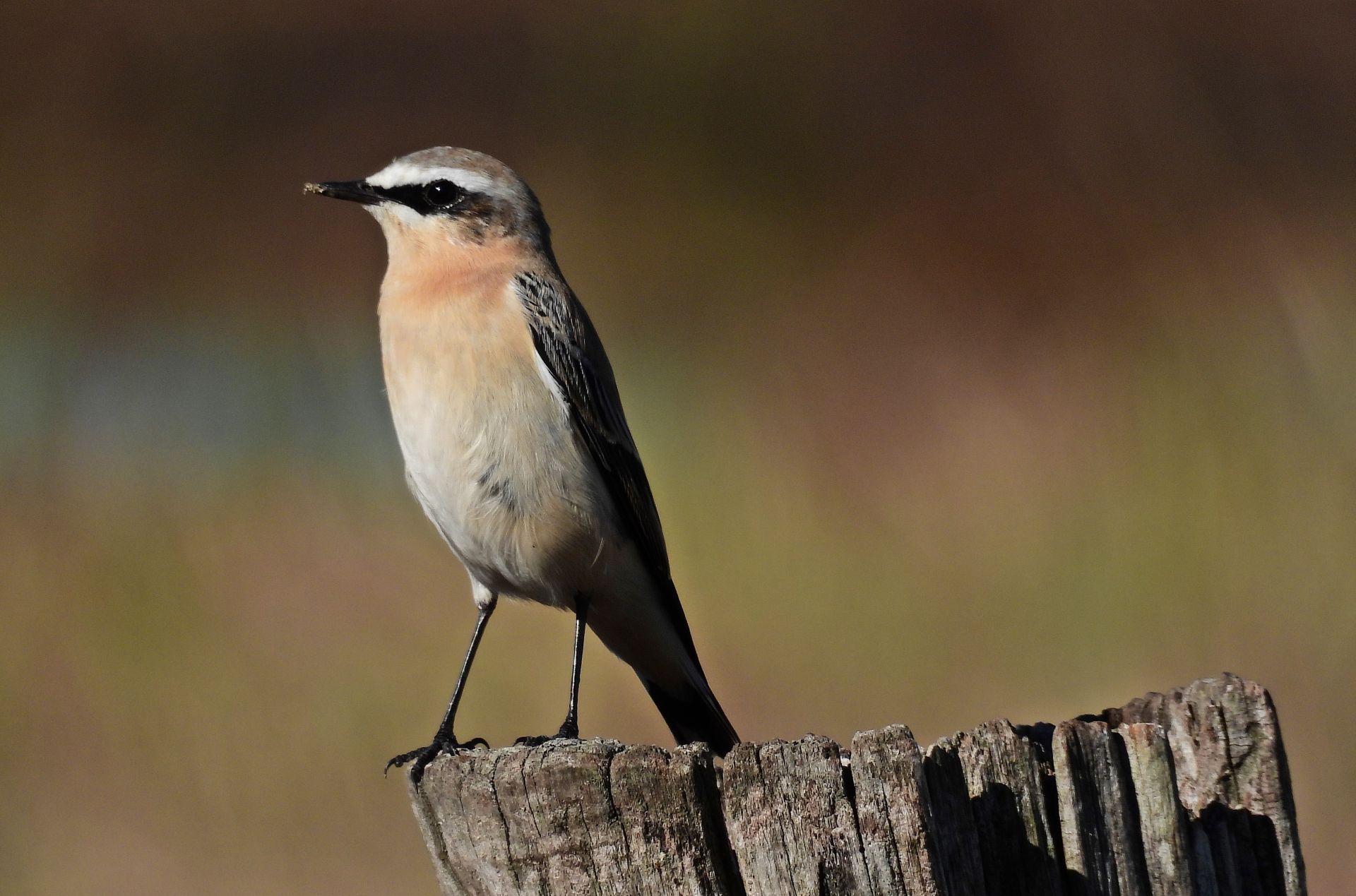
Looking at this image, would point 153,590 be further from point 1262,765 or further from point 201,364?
point 1262,765

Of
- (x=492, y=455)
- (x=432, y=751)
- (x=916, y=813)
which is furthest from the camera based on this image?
(x=492, y=455)

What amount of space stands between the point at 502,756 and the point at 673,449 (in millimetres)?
7347

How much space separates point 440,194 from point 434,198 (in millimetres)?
28

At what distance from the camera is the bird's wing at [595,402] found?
4773 millimetres

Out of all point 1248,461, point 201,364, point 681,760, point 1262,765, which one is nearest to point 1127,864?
point 1262,765

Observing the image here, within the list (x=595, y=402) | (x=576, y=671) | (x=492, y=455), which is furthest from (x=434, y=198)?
(x=576, y=671)

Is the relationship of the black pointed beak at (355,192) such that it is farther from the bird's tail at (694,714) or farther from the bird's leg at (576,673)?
the bird's tail at (694,714)

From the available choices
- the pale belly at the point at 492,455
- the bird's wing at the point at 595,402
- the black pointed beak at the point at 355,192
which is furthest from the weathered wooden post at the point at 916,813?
the black pointed beak at the point at 355,192

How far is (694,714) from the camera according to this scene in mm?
5273

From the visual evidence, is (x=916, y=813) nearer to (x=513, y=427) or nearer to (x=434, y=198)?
(x=513, y=427)

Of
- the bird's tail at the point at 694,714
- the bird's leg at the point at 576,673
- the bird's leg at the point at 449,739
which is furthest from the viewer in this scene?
the bird's tail at the point at 694,714

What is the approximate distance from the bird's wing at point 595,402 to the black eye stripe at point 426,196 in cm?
49

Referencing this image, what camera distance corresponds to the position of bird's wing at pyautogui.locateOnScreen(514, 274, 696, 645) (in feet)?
15.7

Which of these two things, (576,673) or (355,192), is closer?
(576,673)
